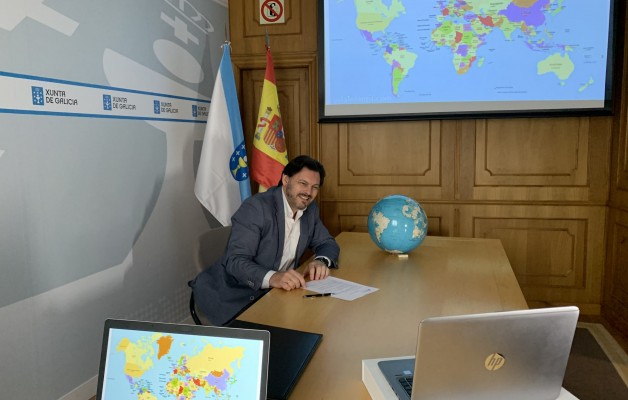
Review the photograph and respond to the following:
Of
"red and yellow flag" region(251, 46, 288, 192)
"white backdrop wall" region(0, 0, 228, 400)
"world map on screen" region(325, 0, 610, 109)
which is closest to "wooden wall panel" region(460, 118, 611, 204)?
"world map on screen" region(325, 0, 610, 109)

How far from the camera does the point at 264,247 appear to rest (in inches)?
82.7

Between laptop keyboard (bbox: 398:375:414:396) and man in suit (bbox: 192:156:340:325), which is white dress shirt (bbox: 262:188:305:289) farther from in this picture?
laptop keyboard (bbox: 398:375:414:396)

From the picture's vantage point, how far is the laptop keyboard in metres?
0.95

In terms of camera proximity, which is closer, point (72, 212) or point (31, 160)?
point (31, 160)

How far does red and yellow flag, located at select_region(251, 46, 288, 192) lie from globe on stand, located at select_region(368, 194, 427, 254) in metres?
1.26

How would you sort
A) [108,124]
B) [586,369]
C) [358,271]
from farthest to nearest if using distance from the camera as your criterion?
[586,369] → [108,124] → [358,271]

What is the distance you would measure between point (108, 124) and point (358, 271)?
1.41 meters

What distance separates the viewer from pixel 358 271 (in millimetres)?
2045

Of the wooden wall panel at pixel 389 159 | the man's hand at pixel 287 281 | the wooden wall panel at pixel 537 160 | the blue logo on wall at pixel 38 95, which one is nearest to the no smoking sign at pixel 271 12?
the wooden wall panel at pixel 389 159

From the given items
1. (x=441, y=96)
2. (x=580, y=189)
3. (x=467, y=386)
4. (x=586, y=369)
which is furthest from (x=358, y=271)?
(x=580, y=189)

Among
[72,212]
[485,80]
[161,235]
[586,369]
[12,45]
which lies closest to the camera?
[12,45]

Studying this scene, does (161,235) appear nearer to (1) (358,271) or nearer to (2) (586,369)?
(1) (358,271)

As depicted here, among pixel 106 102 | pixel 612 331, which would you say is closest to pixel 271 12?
pixel 106 102

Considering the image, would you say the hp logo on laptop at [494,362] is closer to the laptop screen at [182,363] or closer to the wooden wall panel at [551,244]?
the laptop screen at [182,363]
